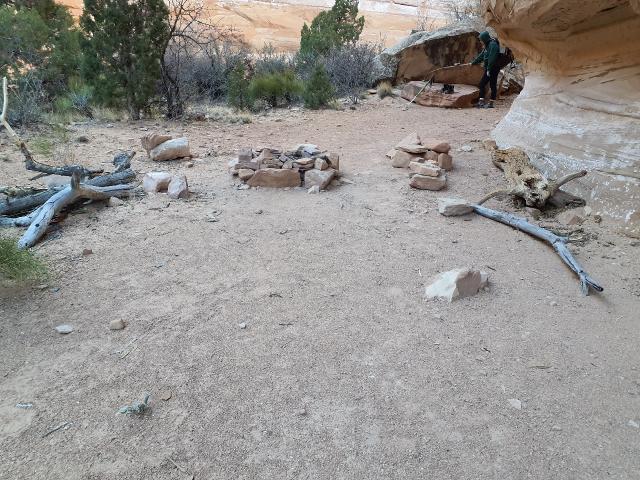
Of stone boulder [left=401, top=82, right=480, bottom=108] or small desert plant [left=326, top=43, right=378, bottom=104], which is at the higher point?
small desert plant [left=326, top=43, right=378, bottom=104]

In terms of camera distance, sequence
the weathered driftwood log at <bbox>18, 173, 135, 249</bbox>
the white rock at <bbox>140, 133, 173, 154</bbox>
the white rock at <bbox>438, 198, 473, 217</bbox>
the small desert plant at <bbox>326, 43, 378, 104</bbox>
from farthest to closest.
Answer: the small desert plant at <bbox>326, 43, 378, 104</bbox>, the white rock at <bbox>140, 133, 173, 154</bbox>, the white rock at <bbox>438, 198, 473, 217</bbox>, the weathered driftwood log at <bbox>18, 173, 135, 249</bbox>

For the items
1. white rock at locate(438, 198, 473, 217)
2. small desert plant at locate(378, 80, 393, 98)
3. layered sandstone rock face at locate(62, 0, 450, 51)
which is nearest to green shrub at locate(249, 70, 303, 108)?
small desert plant at locate(378, 80, 393, 98)

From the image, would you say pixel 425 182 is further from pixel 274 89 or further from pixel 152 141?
pixel 274 89

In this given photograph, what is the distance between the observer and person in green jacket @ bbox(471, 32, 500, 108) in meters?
9.00

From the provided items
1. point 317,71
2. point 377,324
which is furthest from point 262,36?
point 377,324

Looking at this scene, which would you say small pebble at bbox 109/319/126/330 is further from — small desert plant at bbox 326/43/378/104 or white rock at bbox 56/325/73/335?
small desert plant at bbox 326/43/378/104

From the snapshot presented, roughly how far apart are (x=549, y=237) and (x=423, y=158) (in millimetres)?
2179

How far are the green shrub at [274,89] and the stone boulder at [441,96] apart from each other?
8.05ft

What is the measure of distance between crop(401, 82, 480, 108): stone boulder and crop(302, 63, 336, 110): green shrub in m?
1.85

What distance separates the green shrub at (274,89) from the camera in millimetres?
9875

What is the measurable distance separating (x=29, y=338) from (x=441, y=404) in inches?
82.8

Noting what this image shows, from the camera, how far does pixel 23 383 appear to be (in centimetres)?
215

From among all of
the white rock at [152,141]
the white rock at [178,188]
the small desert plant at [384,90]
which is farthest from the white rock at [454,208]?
the small desert plant at [384,90]

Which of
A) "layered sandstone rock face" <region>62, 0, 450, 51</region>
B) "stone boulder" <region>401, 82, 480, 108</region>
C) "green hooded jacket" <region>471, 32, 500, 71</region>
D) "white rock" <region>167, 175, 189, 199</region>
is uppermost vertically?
"layered sandstone rock face" <region>62, 0, 450, 51</region>
